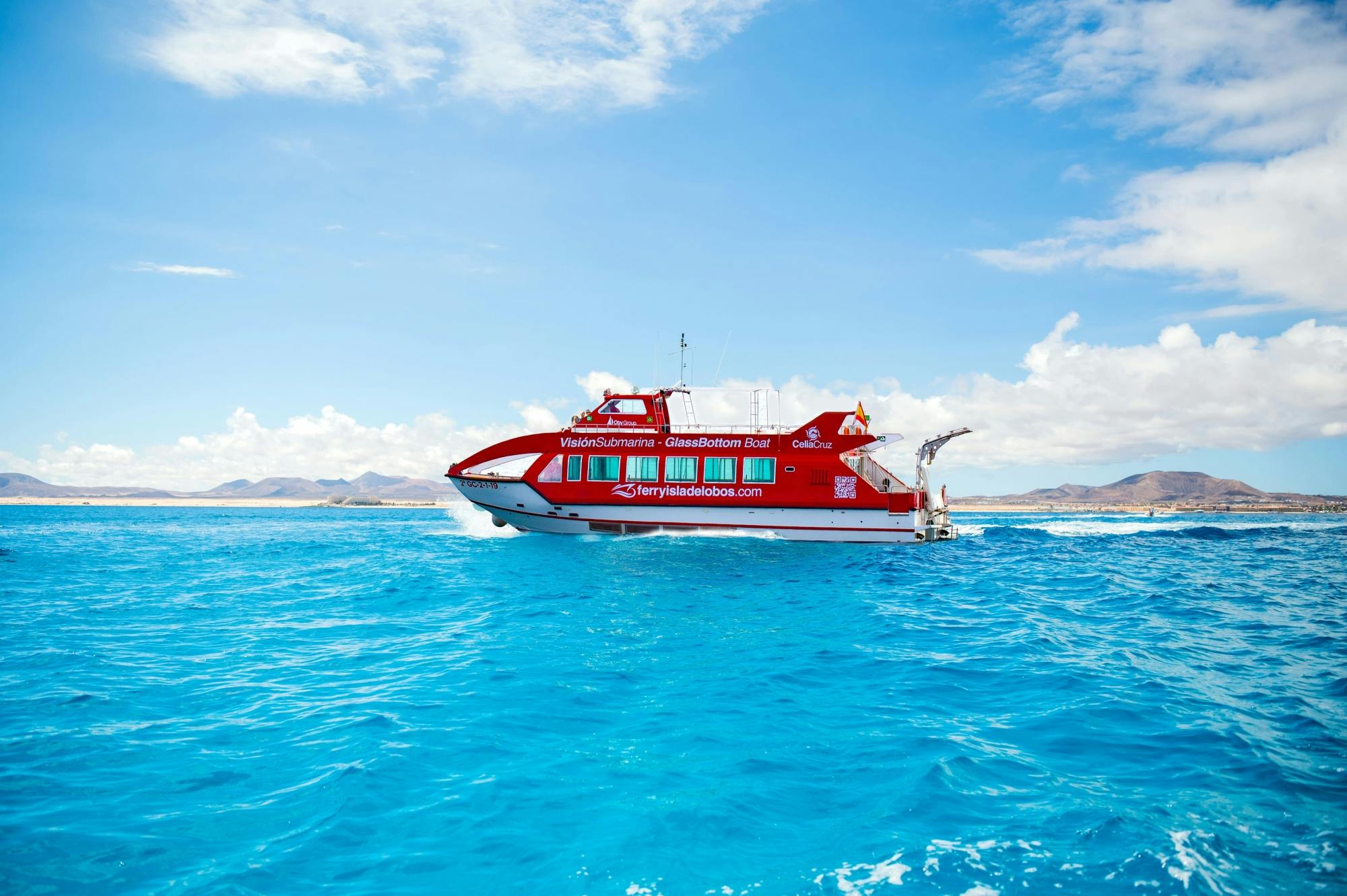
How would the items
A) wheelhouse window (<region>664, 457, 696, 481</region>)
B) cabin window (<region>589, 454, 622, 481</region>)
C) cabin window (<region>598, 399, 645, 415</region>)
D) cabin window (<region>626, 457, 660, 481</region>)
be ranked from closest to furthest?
wheelhouse window (<region>664, 457, 696, 481</region>), cabin window (<region>626, 457, 660, 481</region>), cabin window (<region>589, 454, 622, 481</region>), cabin window (<region>598, 399, 645, 415</region>)

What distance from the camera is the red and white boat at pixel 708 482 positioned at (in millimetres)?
29516

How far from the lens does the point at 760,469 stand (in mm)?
29797

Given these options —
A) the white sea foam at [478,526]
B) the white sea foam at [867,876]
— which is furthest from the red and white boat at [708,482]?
the white sea foam at [867,876]

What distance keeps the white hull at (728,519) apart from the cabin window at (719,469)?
130 centimetres

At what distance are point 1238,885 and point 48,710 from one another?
11727mm

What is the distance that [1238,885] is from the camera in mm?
4469

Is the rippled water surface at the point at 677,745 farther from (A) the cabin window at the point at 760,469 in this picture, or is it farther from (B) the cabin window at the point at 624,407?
(B) the cabin window at the point at 624,407

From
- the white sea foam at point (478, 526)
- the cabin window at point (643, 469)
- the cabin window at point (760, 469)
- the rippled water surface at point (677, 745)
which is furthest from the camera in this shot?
the white sea foam at point (478, 526)

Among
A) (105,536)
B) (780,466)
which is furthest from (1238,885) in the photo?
(105,536)

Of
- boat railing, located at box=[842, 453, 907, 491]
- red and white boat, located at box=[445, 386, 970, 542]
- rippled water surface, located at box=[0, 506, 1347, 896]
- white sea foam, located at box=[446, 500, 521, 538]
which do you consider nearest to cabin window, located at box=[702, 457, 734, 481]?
red and white boat, located at box=[445, 386, 970, 542]

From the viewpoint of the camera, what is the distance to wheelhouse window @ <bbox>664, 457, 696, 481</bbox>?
98.2 ft

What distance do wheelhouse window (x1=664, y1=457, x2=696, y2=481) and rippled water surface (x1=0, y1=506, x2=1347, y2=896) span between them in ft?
45.3

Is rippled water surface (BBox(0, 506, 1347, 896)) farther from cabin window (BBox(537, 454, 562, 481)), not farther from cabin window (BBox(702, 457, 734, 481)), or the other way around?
cabin window (BBox(537, 454, 562, 481))

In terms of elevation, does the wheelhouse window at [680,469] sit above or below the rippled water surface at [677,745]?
above
